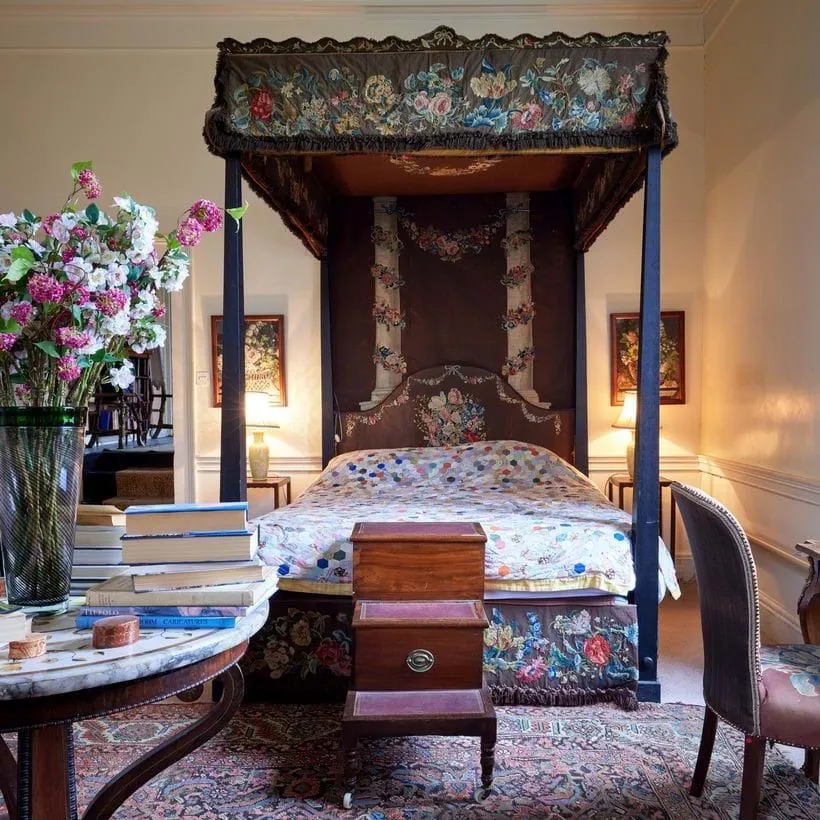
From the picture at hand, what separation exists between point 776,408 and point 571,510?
139cm

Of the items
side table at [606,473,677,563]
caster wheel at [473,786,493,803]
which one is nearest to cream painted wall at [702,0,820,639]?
side table at [606,473,677,563]

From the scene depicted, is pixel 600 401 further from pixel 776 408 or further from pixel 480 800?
pixel 480 800

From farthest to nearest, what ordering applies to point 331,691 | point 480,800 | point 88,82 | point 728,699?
point 88,82, point 331,691, point 480,800, point 728,699

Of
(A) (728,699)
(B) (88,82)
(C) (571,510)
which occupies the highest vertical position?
(B) (88,82)

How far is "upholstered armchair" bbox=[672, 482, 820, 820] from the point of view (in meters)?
1.88

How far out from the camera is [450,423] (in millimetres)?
4785

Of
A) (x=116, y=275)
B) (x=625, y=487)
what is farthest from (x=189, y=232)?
(x=625, y=487)

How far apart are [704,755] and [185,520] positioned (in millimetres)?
1687

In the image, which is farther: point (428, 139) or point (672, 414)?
point (672, 414)

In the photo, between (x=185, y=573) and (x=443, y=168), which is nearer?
(x=185, y=573)

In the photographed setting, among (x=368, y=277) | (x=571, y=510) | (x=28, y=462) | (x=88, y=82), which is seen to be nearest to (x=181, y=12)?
(x=88, y=82)

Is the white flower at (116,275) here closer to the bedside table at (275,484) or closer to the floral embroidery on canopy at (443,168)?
the floral embroidery on canopy at (443,168)

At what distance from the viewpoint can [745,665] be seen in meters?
1.92

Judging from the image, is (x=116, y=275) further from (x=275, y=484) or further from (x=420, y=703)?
(x=275, y=484)
